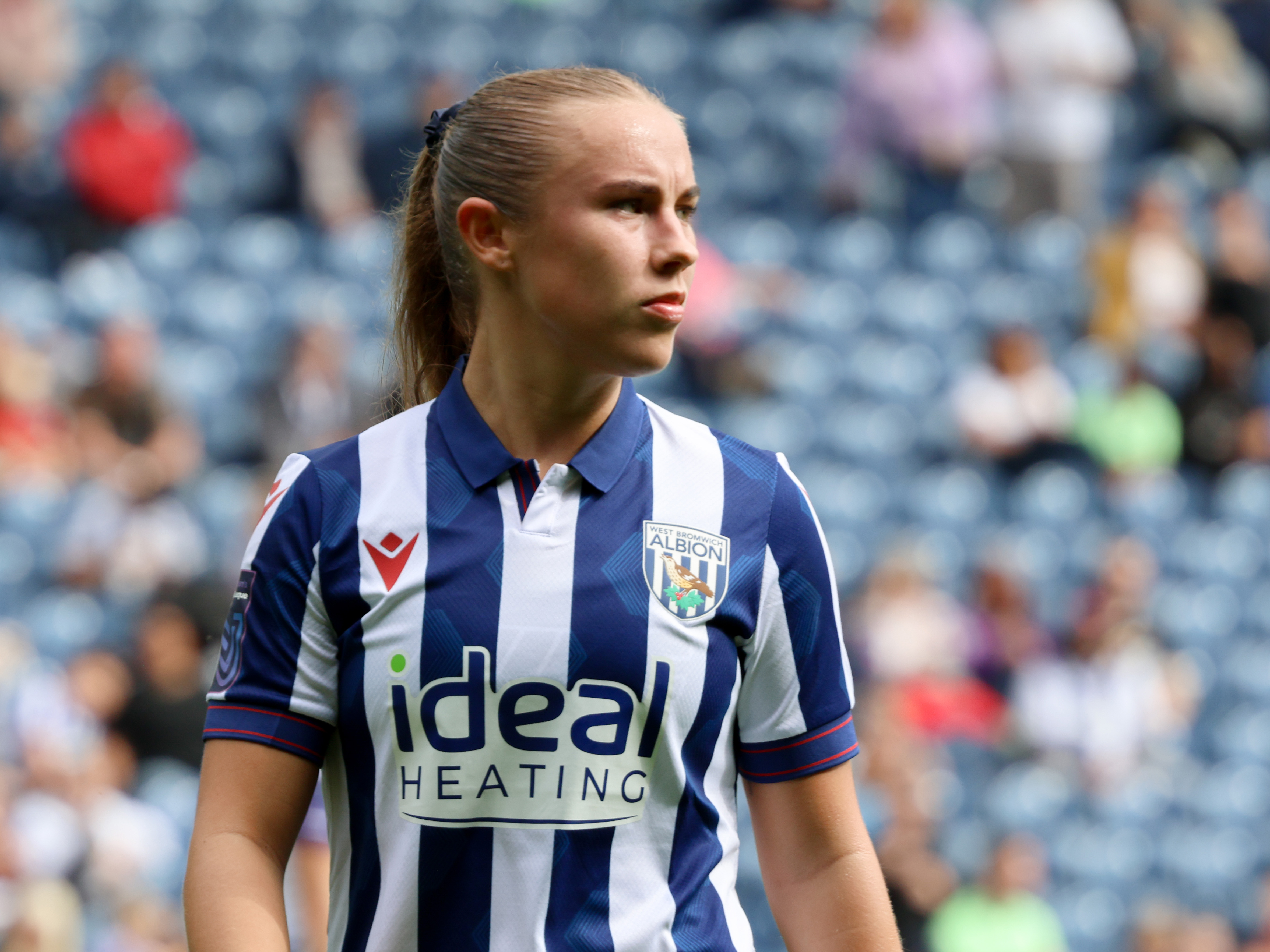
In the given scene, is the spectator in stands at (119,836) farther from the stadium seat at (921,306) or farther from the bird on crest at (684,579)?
the stadium seat at (921,306)

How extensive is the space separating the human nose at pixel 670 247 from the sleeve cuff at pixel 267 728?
582mm

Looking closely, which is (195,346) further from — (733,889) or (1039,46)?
(733,889)

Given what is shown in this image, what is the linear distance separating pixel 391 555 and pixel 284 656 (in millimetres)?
149

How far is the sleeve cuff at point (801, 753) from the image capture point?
165cm

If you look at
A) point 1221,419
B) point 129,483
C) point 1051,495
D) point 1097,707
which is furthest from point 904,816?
point 129,483

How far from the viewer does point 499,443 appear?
5.44 feet

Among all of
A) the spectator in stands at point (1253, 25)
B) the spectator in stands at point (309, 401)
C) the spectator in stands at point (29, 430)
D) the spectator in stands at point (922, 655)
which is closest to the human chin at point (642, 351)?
the spectator in stands at point (922, 655)

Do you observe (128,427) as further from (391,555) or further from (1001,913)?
(391,555)

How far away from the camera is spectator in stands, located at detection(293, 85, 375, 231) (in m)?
8.78

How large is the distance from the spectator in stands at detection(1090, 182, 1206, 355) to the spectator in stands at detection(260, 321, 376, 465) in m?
4.34

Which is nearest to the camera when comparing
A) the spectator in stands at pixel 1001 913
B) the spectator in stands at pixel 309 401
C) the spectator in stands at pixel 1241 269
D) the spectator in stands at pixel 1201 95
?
the spectator in stands at pixel 1001 913

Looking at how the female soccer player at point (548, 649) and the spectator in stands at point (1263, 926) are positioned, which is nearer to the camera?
the female soccer player at point (548, 649)

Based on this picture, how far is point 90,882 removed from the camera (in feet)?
18.5

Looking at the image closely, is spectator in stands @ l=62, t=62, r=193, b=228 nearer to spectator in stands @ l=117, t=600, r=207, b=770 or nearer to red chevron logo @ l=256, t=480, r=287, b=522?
spectator in stands @ l=117, t=600, r=207, b=770
